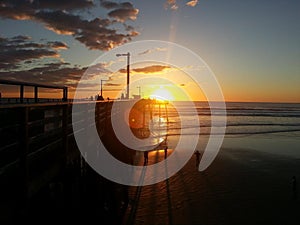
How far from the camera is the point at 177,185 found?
15820 millimetres

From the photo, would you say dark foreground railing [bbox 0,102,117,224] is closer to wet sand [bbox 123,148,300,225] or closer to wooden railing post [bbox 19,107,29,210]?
wooden railing post [bbox 19,107,29,210]

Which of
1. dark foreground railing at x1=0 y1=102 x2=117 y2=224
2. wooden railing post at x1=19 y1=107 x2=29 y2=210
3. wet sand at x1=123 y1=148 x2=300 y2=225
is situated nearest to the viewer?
dark foreground railing at x1=0 y1=102 x2=117 y2=224

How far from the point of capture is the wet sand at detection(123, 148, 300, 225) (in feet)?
37.8

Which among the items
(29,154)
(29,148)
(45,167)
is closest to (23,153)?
(29,154)

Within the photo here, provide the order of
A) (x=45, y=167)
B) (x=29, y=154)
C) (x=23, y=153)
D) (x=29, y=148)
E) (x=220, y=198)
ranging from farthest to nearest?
(x=220, y=198)
(x=45, y=167)
(x=29, y=148)
(x=29, y=154)
(x=23, y=153)

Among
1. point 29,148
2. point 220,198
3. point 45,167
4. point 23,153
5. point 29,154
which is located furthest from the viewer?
point 220,198

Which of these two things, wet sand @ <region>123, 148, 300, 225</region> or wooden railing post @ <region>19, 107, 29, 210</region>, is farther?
wet sand @ <region>123, 148, 300, 225</region>

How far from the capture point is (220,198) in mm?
13930

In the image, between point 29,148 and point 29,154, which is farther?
point 29,148

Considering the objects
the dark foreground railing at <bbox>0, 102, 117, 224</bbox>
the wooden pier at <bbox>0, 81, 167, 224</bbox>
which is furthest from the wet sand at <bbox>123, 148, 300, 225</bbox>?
the dark foreground railing at <bbox>0, 102, 117, 224</bbox>

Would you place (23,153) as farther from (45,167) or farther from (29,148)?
(45,167)

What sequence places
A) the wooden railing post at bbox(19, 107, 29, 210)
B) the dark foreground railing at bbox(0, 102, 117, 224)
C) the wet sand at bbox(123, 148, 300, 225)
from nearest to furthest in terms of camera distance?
the dark foreground railing at bbox(0, 102, 117, 224) < the wooden railing post at bbox(19, 107, 29, 210) < the wet sand at bbox(123, 148, 300, 225)

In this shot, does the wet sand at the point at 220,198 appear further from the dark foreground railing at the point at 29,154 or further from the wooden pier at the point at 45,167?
the dark foreground railing at the point at 29,154

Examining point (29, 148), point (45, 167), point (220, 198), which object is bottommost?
point (220, 198)
